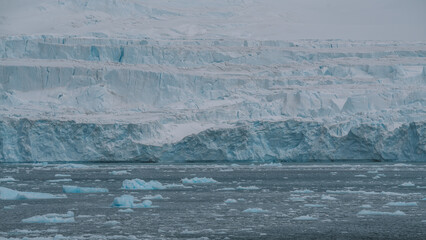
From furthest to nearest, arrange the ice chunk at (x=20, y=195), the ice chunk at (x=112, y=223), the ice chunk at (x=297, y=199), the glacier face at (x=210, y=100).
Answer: the glacier face at (x=210, y=100) < the ice chunk at (x=20, y=195) < the ice chunk at (x=297, y=199) < the ice chunk at (x=112, y=223)

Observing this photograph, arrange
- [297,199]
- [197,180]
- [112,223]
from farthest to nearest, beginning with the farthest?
[197,180] < [297,199] < [112,223]

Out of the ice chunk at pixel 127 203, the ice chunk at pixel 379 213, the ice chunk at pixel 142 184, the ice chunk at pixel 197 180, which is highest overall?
the ice chunk at pixel 379 213

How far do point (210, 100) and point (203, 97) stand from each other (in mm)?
611

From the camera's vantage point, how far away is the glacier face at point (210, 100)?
26.4 m

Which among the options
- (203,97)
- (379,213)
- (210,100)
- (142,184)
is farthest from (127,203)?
(203,97)

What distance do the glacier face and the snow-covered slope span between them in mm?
51

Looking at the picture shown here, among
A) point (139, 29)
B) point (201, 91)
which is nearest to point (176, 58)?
point (201, 91)

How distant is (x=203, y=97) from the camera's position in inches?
1299

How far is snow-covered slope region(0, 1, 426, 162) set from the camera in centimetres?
2644

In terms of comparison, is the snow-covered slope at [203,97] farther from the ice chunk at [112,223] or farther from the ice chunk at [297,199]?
the ice chunk at [112,223]

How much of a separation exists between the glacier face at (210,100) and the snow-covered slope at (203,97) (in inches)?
2.0

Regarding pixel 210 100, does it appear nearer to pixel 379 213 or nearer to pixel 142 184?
pixel 142 184

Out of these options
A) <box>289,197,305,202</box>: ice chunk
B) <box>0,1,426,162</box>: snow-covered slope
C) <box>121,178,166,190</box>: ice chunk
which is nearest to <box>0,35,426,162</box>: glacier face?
<box>0,1,426,162</box>: snow-covered slope

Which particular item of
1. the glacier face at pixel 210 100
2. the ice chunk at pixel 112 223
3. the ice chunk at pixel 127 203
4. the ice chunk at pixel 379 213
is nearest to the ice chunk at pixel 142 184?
the ice chunk at pixel 127 203
